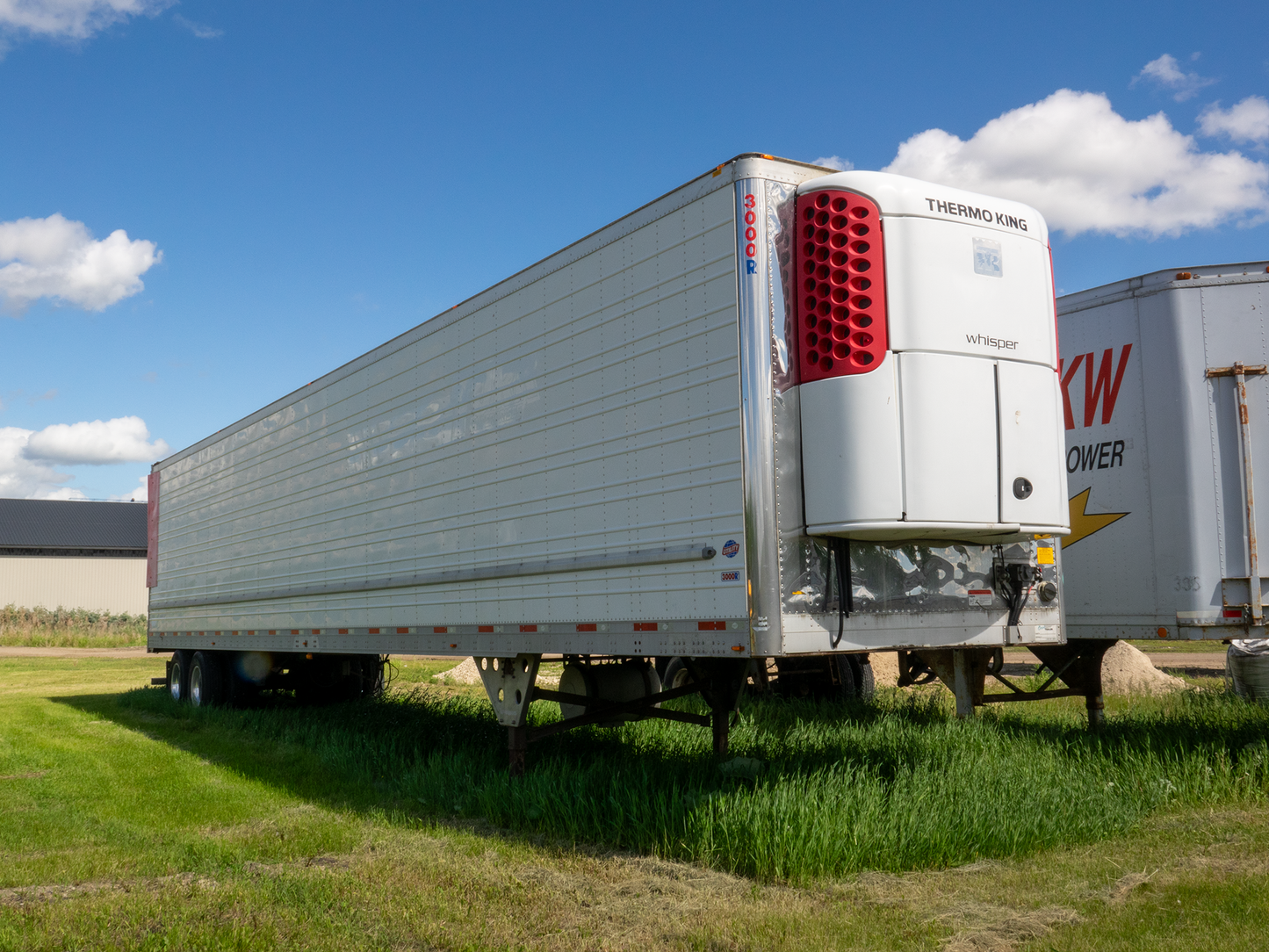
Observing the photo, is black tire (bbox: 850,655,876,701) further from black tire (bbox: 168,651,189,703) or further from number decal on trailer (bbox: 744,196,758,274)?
black tire (bbox: 168,651,189,703)

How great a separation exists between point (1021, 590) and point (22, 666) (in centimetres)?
2570

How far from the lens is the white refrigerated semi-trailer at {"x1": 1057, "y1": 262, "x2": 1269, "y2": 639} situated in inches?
316

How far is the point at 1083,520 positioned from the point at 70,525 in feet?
187

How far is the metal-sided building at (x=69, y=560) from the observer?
5222cm

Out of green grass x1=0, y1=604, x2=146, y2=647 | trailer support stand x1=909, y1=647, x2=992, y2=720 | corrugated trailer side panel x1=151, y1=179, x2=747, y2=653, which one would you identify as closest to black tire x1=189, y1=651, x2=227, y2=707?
corrugated trailer side panel x1=151, y1=179, x2=747, y2=653

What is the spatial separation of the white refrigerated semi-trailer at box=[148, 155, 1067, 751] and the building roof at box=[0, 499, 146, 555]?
52.3 meters

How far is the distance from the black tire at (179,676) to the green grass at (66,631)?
21.2 metres

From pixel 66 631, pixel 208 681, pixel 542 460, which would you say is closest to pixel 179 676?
pixel 208 681

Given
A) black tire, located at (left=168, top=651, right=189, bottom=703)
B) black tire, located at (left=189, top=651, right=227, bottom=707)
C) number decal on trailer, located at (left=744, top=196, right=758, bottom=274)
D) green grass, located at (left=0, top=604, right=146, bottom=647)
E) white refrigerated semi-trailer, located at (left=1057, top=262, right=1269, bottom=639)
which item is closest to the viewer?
number decal on trailer, located at (left=744, top=196, right=758, bottom=274)

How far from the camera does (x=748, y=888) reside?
5.50 meters

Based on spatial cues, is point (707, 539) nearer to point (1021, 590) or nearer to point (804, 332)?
point (804, 332)

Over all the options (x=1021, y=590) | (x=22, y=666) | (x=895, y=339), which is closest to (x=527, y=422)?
(x=895, y=339)

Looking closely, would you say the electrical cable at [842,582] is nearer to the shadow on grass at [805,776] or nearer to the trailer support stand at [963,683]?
the shadow on grass at [805,776]

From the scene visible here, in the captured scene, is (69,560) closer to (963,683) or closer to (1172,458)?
(963,683)
